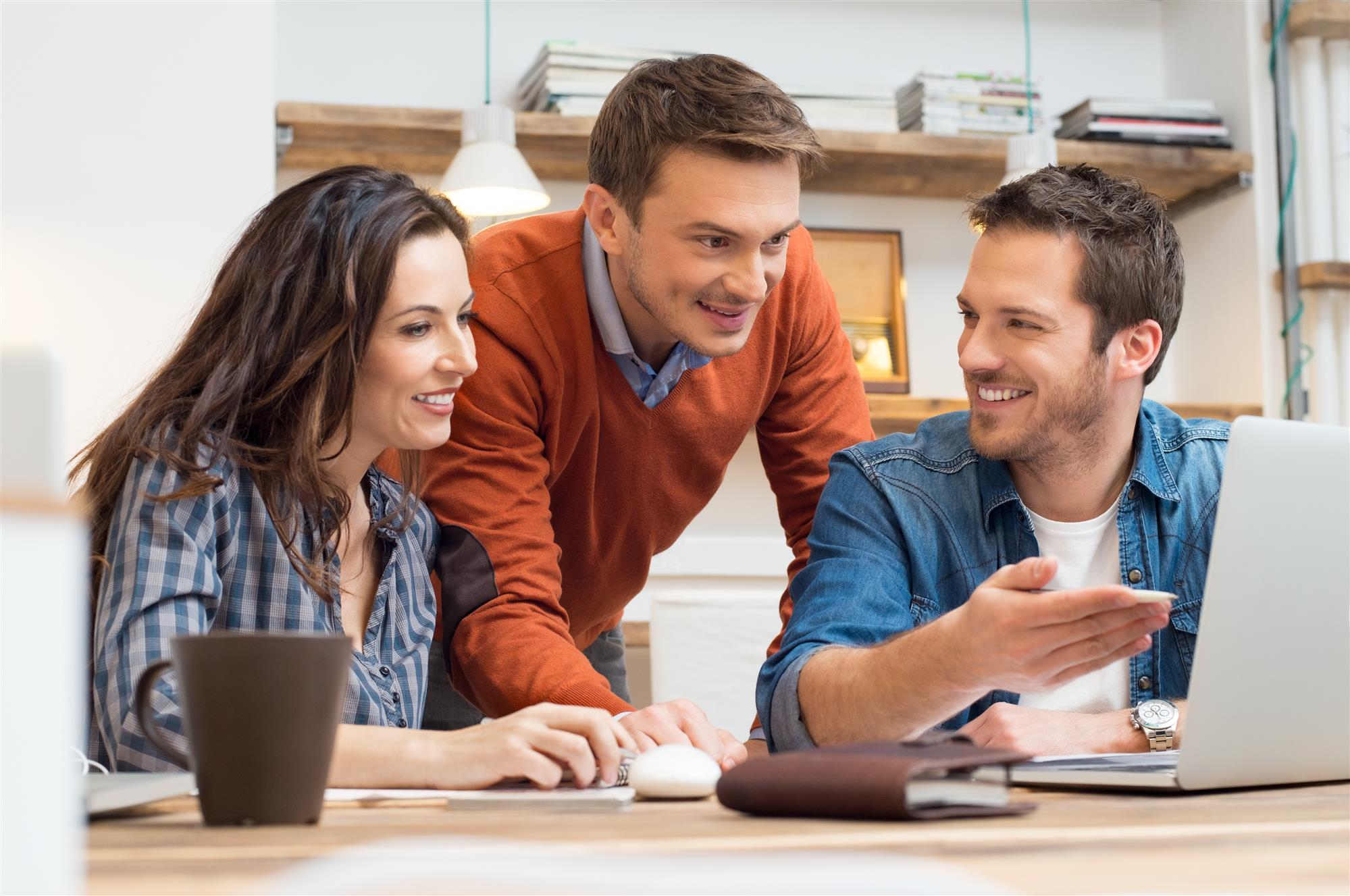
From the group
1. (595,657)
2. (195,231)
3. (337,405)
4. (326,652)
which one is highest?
(195,231)

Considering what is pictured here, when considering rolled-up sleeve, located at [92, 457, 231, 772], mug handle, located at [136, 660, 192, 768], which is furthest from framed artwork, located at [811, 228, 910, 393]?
mug handle, located at [136, 660, 192, 768]

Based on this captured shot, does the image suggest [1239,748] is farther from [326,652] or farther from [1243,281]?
[1243,281]

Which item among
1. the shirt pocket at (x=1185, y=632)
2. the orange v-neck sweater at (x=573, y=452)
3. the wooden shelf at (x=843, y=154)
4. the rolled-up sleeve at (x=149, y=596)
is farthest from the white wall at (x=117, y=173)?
the shirt pocket at (x=1185, y=632)

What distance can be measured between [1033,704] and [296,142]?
232cm

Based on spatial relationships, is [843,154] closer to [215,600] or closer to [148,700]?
[215,600]

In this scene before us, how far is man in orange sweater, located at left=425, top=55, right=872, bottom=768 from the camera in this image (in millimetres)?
1510

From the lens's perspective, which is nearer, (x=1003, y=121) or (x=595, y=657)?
(x=595, y=657)

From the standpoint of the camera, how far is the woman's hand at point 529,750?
988mm

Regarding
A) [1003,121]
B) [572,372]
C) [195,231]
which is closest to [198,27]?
[195,231]

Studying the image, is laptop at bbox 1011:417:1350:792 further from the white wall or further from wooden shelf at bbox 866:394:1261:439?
wooden shelf at bbox 866:394:1261:439

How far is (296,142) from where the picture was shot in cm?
312

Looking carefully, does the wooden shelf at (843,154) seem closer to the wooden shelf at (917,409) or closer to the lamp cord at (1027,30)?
the lamp cord at (1027,30)

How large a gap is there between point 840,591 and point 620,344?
0.47m

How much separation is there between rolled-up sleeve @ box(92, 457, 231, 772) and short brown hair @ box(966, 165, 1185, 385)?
95 centimetres
